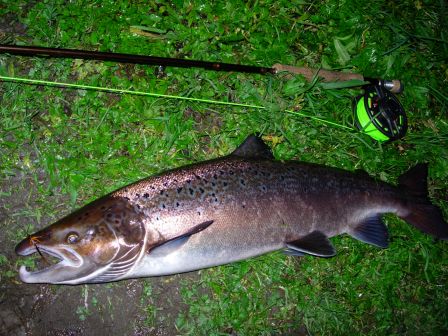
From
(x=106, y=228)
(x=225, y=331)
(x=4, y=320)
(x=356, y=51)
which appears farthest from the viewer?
(x=356, y=51)

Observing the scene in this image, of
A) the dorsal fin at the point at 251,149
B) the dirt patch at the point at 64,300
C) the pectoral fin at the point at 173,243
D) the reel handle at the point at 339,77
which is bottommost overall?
the dirt patch at the point at 64,300

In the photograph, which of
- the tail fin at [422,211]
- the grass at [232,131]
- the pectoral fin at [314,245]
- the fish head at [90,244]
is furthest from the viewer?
the tail fin at [422,211]

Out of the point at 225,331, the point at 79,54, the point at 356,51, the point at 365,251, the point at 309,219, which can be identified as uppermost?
the point at 79,54

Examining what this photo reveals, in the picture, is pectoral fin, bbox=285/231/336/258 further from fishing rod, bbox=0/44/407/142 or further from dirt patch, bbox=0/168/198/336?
fishing rod, bbox=0/44/407/142

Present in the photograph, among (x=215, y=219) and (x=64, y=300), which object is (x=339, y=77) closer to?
(x=215, y=219)

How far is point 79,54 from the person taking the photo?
2822 millimetres

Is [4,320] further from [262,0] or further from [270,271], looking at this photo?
[262,0]

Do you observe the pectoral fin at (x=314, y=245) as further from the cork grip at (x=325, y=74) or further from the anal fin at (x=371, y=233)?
the cork grip at (x=325, y=74)

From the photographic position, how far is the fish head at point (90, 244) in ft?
8.12

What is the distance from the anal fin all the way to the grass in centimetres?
29

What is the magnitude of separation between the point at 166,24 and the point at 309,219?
2.40 m

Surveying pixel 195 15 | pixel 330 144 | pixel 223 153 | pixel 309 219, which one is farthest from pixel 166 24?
pixel 309 219

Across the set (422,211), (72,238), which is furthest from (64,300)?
(422,211)

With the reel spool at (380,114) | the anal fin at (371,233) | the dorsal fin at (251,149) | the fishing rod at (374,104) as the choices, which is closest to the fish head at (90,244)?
the dorsal fin at (251,149)
